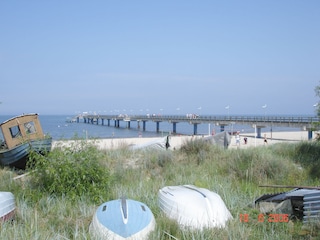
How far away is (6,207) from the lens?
546 centimetres

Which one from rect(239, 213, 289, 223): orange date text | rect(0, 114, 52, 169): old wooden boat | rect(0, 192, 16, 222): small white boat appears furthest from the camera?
rect(0, 114, 52, 169): old wooden boat

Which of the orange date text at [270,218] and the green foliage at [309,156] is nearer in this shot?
the orange date text at [270,218]

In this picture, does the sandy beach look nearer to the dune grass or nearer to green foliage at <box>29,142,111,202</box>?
green foliage at <box>29,142,111,202</box>

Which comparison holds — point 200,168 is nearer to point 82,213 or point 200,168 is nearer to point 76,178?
point 76,178

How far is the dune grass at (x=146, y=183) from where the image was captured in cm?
488

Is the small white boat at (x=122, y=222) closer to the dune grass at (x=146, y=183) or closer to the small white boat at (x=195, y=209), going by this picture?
the dune grass at (x=146, y=183)

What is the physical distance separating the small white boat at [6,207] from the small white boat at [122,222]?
1649 mm

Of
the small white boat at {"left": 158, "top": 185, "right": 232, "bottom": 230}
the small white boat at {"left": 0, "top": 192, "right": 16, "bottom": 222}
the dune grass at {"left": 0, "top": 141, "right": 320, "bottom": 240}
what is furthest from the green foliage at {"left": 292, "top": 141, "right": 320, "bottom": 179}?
the small white boat at {"left": 0, "top": 192, "right": 16, "bottom": 222}

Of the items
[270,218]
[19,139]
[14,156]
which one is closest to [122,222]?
[270,218]

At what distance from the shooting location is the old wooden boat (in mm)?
13750

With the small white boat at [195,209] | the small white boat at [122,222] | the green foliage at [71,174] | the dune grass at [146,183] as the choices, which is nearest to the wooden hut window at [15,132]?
the dune grass at [146,183]

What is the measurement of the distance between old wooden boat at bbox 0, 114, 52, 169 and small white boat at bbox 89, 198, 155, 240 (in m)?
8.61

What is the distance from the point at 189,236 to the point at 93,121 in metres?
126

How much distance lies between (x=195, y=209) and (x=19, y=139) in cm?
1186
